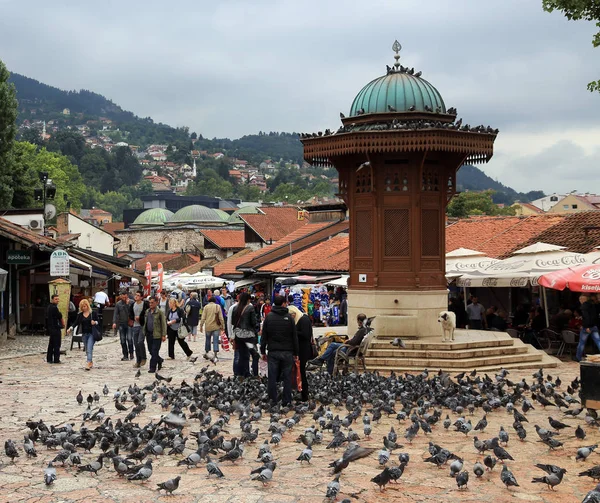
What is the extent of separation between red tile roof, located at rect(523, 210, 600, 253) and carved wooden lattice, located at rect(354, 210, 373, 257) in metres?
8.04

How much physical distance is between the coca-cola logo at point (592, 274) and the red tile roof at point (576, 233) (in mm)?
6033

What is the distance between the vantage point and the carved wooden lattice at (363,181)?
17.9 metres

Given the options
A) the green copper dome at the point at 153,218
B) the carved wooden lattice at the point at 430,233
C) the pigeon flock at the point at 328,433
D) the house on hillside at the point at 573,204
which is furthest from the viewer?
the green copper dome at the point at 153,218

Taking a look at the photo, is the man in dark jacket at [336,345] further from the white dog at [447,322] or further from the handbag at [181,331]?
the handbag at [181,331]

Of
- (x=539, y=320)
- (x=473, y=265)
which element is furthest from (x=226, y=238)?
(x=539, y=320)

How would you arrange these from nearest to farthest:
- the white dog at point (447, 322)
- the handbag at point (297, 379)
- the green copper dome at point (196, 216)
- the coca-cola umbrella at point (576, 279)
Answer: the handbag at point (297, 379), the coca-cola umbrella at point (576, 279), the white dog at point (447, 322), the green copper dome at point (196, 216)

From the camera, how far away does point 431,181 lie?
17.8 metres

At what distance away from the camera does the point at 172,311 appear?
19.1 meters

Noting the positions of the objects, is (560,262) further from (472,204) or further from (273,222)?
(472,204)

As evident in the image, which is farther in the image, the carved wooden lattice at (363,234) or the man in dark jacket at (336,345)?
the carved wooden lattice at (363,234)

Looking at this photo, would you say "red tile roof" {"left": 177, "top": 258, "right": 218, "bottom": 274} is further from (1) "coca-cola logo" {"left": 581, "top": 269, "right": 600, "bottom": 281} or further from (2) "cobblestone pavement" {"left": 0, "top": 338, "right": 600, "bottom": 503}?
(2) "cobblestone pavement" {"left": 0, "top": 338, "right": 600, "bottom": 503}

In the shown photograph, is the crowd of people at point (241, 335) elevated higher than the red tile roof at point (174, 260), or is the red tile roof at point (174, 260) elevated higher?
the red tile roof at point (174, 260)

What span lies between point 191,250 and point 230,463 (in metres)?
77.7

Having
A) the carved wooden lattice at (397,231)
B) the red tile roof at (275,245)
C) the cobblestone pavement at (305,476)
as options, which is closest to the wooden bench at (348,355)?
the cobblestone pavement at (305,476)
